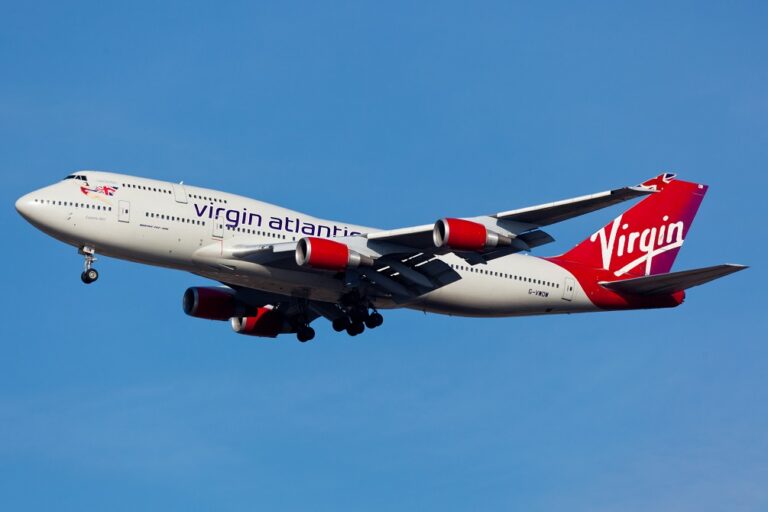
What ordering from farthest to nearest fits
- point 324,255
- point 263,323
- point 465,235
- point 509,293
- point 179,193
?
point 263,323, point 509,293, point 179,193, point 324,255, point 465,235

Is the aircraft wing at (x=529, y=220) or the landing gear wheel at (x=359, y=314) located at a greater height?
the aircraft wing at (x=529, y=220)

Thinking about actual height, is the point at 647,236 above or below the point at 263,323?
above

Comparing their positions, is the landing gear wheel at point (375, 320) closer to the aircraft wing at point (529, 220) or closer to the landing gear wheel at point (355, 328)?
the landing gear wheel at point (355, 328)

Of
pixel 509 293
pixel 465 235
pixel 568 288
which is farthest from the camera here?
pixel 568 288

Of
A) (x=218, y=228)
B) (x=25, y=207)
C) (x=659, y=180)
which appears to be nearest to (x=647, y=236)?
(x=659, y=180)

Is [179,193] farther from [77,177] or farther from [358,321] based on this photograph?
[358,321]

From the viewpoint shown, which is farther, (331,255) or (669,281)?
(669,281)

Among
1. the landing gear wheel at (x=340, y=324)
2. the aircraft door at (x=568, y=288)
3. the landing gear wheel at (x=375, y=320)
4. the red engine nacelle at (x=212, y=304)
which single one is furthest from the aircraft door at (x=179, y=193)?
the aircraft door at (x=568, y=288)

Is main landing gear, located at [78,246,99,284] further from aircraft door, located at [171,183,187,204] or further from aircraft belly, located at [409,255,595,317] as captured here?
aircraft belly, located at [409,255,595,317]
